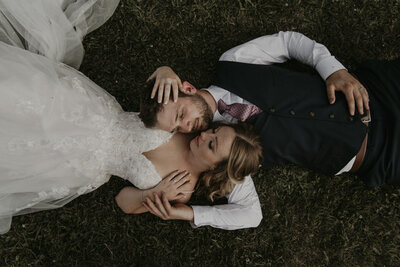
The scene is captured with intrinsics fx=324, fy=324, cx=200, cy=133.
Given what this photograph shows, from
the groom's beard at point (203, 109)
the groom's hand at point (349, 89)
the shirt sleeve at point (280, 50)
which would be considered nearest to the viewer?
the groom's beard at point (203, 109)

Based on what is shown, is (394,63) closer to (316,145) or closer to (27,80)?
(316,145)

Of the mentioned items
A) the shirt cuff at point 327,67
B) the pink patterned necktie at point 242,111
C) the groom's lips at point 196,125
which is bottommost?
the groom's lips at point 196,125

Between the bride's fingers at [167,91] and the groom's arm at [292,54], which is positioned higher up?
the groom's arm at [292,54]

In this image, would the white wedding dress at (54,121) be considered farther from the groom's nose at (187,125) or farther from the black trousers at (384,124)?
the black trousers at (384,124)

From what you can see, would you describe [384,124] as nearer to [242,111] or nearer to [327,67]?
[327,67]

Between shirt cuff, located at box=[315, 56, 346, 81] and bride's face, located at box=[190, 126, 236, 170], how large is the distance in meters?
1.06

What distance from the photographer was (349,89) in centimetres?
290

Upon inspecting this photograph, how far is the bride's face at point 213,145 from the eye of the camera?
275 centimetres

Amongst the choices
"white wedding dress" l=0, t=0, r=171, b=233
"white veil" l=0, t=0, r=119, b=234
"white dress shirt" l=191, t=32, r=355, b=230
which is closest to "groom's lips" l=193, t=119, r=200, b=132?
"white wedding dress" l=0, t=0, r=171, b=233

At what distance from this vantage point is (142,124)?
2.96 m

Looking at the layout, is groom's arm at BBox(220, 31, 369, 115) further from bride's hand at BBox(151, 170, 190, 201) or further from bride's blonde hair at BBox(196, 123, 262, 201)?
bride's hand at BBox(151, 170, 190, 201)

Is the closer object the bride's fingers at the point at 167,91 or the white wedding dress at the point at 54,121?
the white wedding dress at the point at 54,121

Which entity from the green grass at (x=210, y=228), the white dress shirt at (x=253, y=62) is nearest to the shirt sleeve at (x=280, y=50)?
the white dress shirt at (x=253, y=62)

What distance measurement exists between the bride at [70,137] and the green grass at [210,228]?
48cm
